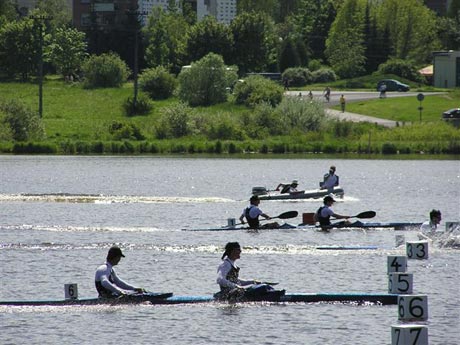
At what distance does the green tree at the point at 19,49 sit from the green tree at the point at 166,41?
13555 millimetres

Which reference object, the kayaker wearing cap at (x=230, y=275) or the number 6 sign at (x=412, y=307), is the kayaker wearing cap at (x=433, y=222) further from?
the number 6 sign at (x=412, y=307)

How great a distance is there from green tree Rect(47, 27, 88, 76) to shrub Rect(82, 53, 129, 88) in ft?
34.5

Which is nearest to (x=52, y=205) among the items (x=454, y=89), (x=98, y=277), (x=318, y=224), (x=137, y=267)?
(x=318, y=224)

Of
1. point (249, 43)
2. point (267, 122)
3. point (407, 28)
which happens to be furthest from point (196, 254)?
point (407, 28)

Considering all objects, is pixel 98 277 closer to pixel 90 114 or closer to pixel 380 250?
pixel 380 250

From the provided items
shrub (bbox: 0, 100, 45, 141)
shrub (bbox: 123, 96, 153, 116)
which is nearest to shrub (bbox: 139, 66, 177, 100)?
shrub (bbox: 123, 96, 153, 116)

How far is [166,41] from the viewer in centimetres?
14962

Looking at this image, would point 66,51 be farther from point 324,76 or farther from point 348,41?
point 348,41

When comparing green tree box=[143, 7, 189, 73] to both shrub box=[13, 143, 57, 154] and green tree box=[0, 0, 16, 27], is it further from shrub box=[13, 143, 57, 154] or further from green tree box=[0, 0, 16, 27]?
shrub box=[13, 143, 57, 154]

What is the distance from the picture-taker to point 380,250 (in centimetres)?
4572

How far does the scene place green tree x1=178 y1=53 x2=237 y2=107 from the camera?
11981 centimetres

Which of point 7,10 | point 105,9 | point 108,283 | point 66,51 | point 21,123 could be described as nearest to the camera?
point 108,283

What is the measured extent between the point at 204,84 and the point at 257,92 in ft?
25.1

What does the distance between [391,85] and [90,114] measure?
3308 centimetres
